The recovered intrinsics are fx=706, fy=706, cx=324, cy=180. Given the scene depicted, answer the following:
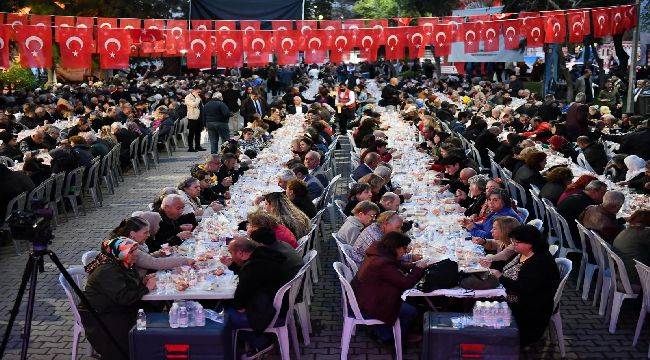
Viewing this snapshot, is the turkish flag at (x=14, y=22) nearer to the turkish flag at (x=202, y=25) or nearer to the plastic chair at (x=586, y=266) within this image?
the turkish flag at (x=202, y=25)

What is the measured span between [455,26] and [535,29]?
179 cm

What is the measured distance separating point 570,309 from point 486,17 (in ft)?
32.7

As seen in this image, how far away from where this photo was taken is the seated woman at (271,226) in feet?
22.9

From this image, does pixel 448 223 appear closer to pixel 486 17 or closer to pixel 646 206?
pixel 646 206

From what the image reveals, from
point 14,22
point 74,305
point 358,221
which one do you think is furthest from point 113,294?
point 14,22

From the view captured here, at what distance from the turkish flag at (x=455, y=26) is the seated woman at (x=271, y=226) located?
33.8 ft

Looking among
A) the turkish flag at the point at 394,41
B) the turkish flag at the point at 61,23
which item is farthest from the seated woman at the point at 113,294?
the turkish flag at the point at 394,41

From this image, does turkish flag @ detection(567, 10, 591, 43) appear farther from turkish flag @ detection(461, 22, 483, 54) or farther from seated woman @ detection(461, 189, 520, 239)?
seated woman @ detection(461, 189, 520, 239)

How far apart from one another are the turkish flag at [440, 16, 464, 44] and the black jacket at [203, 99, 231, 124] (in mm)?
5333

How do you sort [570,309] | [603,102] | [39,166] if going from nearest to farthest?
1. [570,309]
2. [39,166]
3. [603,102]

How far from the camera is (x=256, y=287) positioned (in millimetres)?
6012

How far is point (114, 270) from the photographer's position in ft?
19.5

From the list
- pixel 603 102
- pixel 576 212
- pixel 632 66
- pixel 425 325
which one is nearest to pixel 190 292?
pixel 425 325

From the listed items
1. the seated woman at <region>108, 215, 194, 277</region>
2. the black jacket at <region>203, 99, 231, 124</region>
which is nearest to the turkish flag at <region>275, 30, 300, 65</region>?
the black jacket at <region>203, 99, 231, 124</region>
